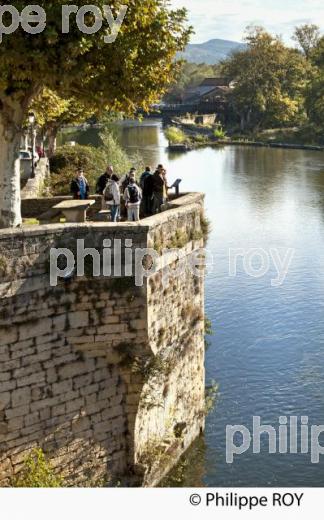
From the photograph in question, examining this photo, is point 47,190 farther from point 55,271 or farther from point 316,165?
point 316,165

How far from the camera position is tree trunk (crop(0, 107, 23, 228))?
44.0 ft

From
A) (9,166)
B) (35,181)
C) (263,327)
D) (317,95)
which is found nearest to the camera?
(9,166)

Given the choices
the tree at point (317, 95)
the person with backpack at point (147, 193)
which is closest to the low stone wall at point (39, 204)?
the person with backpack at point (147, 193)

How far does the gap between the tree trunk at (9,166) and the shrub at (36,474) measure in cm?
401

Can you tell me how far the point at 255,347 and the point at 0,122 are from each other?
1338 centimetres

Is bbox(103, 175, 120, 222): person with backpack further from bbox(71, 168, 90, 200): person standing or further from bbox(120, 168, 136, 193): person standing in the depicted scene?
bbox(71, 168, 90, 200): person standing

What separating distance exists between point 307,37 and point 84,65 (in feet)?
351

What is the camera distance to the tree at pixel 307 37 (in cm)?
11244

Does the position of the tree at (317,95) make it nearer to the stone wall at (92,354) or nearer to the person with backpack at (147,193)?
the person with backpack at (147,193)

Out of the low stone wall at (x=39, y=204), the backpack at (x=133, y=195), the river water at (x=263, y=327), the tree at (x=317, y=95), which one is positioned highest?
the tree at (x=317, y=95)

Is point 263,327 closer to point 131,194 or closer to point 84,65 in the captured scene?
point 131,194

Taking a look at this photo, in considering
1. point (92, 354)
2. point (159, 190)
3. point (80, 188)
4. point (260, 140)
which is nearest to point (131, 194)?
point (159, 190)

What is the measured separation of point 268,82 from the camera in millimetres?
95875

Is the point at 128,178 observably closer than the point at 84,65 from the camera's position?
No
